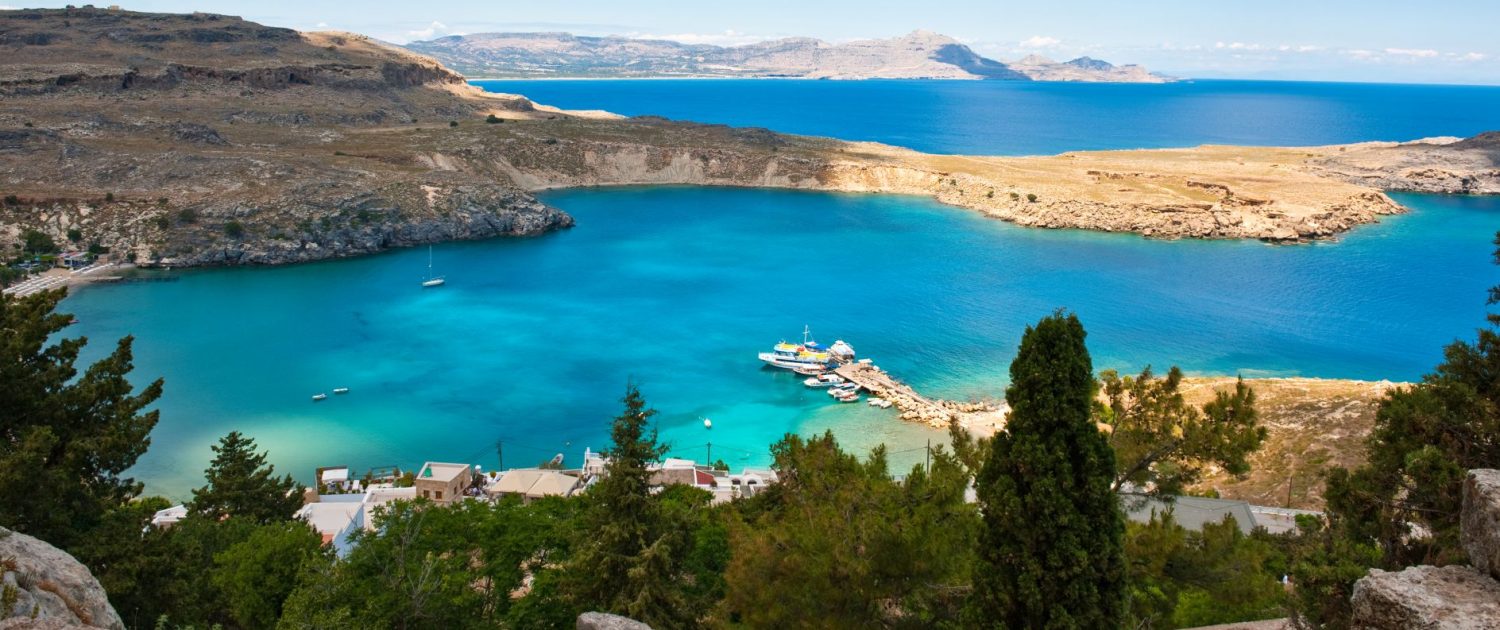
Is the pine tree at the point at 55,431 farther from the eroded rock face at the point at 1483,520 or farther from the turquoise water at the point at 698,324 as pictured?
the eroded rock face at the point at 1483,520

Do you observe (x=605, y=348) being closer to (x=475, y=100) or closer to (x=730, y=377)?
(x=730, y=377)

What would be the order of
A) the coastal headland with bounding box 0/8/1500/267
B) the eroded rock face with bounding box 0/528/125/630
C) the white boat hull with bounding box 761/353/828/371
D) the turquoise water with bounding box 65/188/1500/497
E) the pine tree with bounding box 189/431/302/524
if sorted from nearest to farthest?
the eroded rock face with bounding box 0/528/125/630
the pine tree with bounding box 189/431/302/524
the turquoise water with bounding box 65/188/1500/497
the white boat hull with bounding box 761/353/828/371
the coastal headland with bounding box 0/8/1500/267

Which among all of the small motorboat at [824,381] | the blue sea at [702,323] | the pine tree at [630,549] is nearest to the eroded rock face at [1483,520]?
the pine tree at [630,549]

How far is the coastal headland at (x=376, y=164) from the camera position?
74.5 meters

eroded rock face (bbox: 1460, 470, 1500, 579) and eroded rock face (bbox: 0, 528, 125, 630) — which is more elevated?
eroded rock face (bbox: 1460, 470, 1500, 579)

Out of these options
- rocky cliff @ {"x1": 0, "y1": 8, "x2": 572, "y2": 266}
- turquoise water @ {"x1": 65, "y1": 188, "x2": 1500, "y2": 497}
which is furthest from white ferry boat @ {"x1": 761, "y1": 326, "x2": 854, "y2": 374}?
rocky cliff @ {"x1": 0, "y1": 8, "x2": 572, "y2": 266}

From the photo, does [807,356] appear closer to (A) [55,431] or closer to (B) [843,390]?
(B) [843,390]

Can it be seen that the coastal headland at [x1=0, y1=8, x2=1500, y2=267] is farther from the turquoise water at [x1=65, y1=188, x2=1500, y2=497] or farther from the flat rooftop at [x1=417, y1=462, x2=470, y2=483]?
the flat rooftop at [x1=417, y1=462, x2=470, y2=483]

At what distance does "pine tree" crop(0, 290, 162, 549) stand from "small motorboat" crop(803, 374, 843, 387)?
31797mm

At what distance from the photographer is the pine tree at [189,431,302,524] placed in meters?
24.0

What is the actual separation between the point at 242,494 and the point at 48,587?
1677cm

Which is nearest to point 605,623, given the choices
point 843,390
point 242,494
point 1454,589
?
point 1454,589

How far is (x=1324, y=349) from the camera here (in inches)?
1998

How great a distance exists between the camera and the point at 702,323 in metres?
56.2
